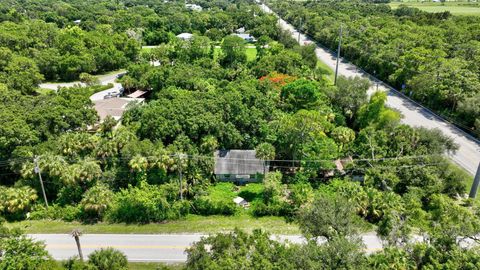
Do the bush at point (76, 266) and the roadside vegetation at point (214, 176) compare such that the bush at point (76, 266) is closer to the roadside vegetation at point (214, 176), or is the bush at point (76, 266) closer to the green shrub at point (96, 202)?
the roadside vegetation at point (214, 176)

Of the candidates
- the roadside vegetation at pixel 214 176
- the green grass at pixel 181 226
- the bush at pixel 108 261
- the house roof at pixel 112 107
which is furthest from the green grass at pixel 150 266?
the house roof at pixel 112 107

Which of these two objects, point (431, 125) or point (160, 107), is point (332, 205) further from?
point (431, 125)

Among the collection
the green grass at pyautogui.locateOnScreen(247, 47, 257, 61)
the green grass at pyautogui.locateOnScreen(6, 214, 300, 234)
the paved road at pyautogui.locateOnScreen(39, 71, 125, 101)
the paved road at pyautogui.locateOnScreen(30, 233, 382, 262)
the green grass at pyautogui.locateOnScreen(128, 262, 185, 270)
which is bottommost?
the green grass at pyautogui.locateOnScreen(6, 214, 300, 234)

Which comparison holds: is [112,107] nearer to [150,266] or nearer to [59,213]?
[59,213]

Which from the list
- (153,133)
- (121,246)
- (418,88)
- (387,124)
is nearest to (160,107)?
(153,133)

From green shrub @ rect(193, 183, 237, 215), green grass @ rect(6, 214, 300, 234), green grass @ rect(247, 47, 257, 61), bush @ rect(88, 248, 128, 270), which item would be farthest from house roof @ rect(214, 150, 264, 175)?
green grass @ rect(247, 47, 257, 61)

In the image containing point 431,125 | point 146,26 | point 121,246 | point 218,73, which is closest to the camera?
point 121,246

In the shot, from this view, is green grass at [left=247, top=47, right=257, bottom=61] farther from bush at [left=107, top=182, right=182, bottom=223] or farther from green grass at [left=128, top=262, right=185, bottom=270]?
green grass at [left=128, top=262, right=185, bottom=270]
